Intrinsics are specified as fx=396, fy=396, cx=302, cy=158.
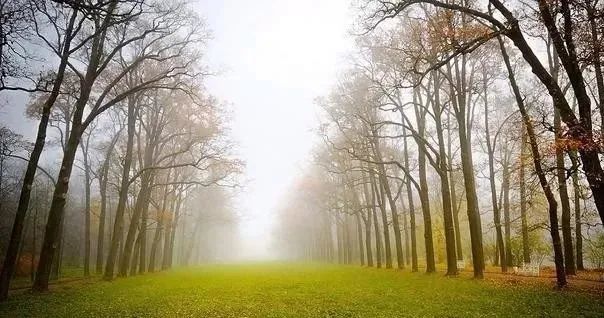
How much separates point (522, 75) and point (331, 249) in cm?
4035

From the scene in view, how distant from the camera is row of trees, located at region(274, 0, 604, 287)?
37.3ft

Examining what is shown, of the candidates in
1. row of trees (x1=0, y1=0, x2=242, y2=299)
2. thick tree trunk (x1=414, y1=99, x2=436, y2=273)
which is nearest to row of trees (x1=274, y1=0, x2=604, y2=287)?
thick tree trunk (x1=414, y1=99, x2=436, y2=273)

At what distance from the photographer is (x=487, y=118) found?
3291 cm

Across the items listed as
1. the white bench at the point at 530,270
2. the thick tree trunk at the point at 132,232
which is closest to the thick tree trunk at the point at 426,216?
the white bench at the point at 530,270

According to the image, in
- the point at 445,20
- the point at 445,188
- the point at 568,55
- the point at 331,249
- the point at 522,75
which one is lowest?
the point at 331,249

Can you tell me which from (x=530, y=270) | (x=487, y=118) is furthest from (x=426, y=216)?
(x=487, y=118)

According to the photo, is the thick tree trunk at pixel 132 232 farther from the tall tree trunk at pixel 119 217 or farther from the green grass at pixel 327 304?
the green grass at pixel 327 304

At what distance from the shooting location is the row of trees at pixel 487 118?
11.4 meters

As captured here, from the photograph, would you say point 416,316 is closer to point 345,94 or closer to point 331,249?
point 345,94

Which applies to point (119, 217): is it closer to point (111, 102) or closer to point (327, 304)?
point (111, 102)

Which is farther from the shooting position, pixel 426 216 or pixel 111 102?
pixel 426 216

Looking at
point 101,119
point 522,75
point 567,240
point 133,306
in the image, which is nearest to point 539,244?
point 567,240

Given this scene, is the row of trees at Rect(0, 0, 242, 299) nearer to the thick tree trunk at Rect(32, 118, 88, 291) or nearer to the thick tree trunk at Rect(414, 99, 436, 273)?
the thick tree trunk at Rect(32, 118, 88, 291)

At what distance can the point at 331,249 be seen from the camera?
208 ft
